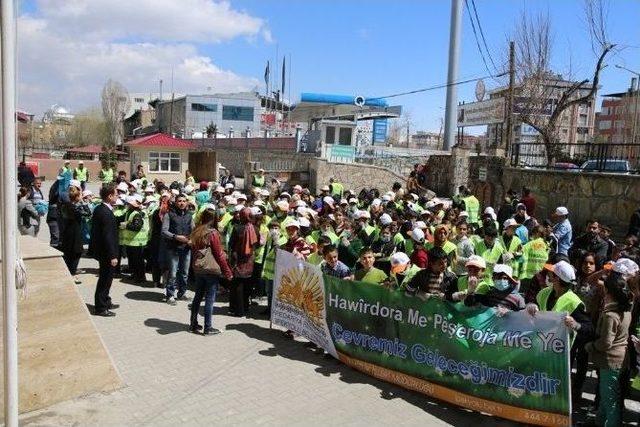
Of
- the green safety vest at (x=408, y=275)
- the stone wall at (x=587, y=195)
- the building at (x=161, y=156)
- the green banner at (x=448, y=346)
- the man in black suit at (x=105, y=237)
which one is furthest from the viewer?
the building at (x=161, y=156)

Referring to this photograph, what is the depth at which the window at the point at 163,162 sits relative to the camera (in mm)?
29875

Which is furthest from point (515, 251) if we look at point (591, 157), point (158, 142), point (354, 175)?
point (158, 142)

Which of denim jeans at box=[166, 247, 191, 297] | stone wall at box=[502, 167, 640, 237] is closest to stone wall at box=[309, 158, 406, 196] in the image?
stone wall at box=[502, 167, 640, 237]

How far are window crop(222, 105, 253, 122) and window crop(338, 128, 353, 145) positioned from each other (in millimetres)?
39298

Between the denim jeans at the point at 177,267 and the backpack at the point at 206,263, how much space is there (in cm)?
185

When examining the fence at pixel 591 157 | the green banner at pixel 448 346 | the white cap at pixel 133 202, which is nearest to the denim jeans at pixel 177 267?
the white cap at pixel 133 202

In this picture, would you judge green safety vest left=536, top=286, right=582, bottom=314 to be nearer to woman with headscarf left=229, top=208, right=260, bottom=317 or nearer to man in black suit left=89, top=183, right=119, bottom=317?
woman with headscarf left=229, top=208, right=260, bottom=317

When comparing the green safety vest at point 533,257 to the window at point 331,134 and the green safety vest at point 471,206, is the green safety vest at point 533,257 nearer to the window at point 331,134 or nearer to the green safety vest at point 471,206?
the green safety vest at point 471,206

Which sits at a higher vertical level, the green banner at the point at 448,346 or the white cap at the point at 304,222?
the white cap at the point at 304,222

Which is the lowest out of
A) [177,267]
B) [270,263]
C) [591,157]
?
[177,267]

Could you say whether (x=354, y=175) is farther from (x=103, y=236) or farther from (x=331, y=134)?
(x=103, y=236)

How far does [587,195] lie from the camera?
15.5 meters

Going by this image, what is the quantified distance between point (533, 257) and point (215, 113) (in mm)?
64804

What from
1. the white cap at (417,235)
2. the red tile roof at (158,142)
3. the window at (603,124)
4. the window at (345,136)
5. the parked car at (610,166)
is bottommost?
the white cap at (417,235)
